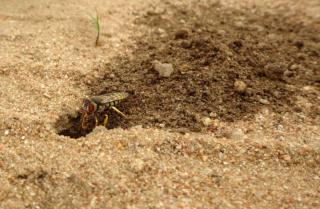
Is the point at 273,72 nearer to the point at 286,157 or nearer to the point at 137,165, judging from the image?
the point at 286,157

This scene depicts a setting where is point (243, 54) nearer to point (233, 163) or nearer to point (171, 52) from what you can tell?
point (171, 52)

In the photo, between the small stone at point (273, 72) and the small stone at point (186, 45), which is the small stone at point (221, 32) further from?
the small stone at point (273, 72)

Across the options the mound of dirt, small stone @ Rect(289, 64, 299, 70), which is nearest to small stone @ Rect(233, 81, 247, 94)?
the mound of dirt

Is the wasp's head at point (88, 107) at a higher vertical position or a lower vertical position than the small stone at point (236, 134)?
higher

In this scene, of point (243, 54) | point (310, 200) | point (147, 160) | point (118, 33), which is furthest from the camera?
point (118, 33)

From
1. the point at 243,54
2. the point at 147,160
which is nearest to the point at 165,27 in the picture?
the point at 243,54

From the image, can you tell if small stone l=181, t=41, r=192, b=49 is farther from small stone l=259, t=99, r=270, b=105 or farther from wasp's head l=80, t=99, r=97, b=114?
wasp's head l=80, t=99, r=97, b=114

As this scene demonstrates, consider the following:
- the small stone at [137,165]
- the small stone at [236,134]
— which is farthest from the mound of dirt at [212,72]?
the small stone at [137,165]
